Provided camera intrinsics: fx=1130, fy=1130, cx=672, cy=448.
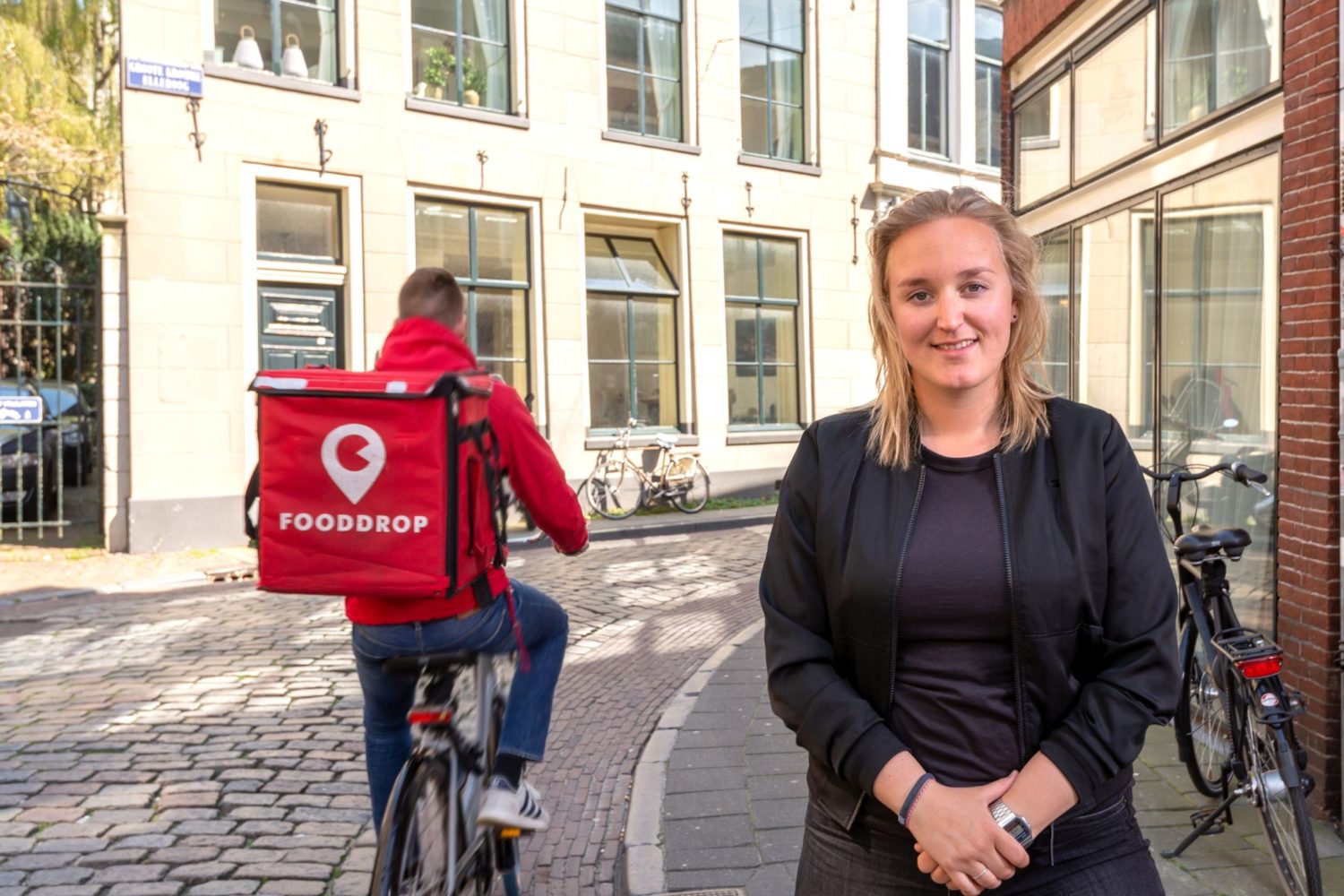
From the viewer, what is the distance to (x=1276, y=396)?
4.69m

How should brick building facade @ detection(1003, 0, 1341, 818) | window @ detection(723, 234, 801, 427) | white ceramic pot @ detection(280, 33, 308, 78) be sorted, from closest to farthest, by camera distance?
1. brick building facade @ detection(1003, 0, 1341, 818)
2. white ceramic pot @ detection(280, 33, 308, 78)
3. window @ detection(723, 234, 801, 427)

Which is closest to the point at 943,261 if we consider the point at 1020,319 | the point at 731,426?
the point at 1020,319

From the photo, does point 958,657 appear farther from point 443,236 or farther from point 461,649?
point 443,236

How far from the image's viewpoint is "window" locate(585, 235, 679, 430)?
16.2 m

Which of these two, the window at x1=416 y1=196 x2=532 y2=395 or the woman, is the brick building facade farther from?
the window at x1=416 y1=196 x2=532 y2=395

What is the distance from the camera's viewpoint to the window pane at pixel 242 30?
12.7m

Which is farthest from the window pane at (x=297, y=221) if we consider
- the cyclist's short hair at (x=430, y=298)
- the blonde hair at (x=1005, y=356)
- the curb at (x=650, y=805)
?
the blonde hair at (x=1005, y=356)

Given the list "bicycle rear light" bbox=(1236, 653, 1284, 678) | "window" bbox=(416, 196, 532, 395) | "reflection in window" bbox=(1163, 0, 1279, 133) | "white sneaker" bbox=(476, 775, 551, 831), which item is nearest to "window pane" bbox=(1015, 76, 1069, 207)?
"reflection in window" bbox=(1163, 0, 1279, 133)

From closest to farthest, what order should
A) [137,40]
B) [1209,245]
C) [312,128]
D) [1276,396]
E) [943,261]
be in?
[943,261] < [1276,396] < [1209,245] < [137,40] < [312,128]

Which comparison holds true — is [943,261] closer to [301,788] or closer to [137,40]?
[301,788]

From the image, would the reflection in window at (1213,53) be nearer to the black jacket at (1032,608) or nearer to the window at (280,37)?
the black jacket at (1032,608)

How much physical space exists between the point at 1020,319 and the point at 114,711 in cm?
574

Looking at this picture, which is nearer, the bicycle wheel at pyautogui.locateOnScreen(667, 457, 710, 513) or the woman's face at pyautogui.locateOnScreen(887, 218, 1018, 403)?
the woman's face at pyautogui.locateOnScreen(887, 218, 1018, 403)

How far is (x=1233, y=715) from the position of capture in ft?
12.3
